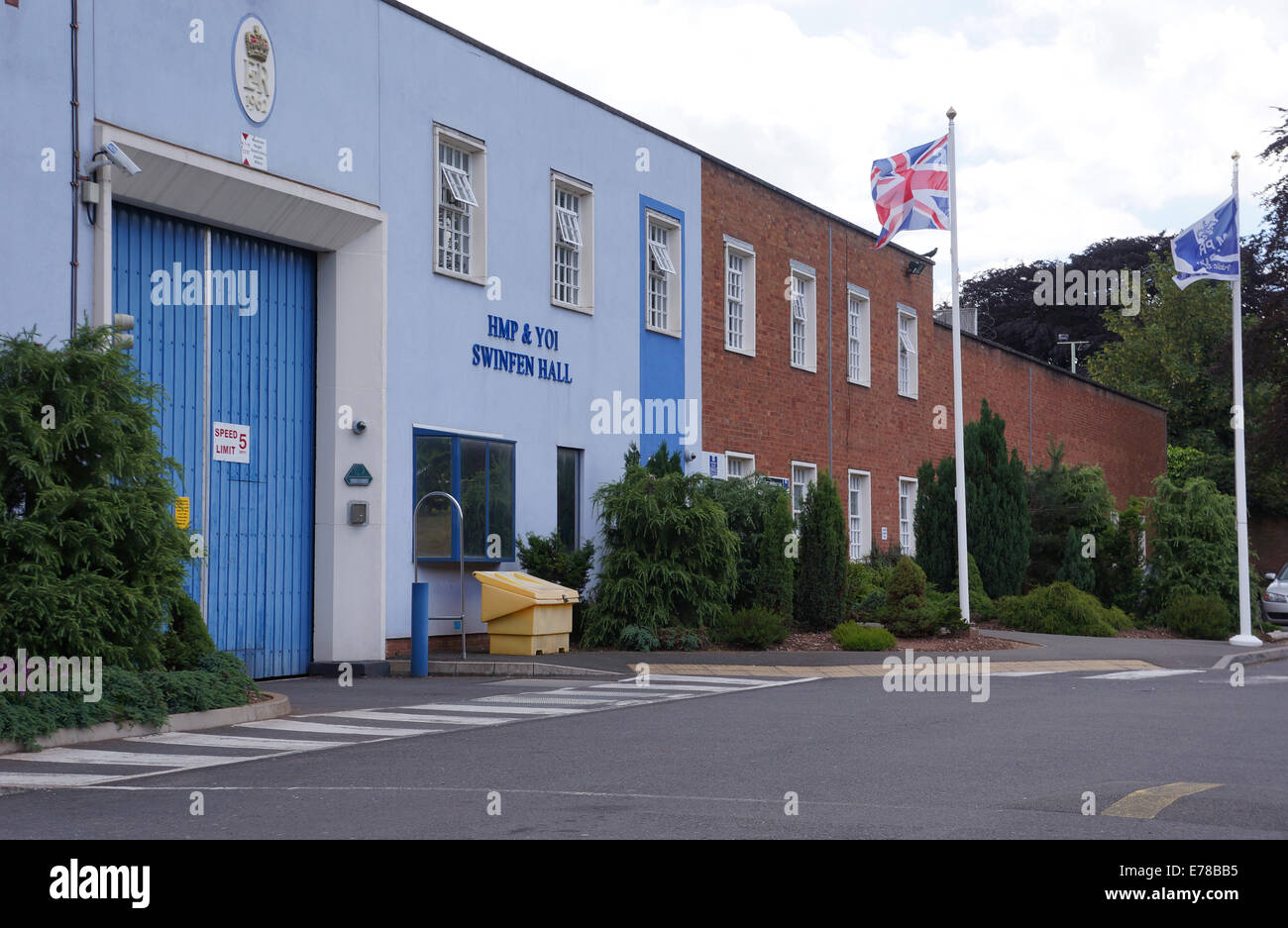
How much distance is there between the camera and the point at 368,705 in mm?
14195

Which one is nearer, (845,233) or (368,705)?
(368,705)

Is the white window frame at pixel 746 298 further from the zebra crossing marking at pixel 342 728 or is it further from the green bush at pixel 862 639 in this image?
the zebra crossing marking at pixel 342 728

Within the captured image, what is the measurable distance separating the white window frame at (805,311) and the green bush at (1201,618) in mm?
8136

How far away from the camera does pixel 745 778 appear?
9.08 m

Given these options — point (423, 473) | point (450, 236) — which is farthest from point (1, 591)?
point (450, 236)

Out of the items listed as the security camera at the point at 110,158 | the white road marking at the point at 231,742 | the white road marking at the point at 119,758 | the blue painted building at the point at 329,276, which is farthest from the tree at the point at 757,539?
the white road marking at the point at 119,758

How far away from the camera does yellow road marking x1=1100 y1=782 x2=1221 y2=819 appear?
25.1 feet

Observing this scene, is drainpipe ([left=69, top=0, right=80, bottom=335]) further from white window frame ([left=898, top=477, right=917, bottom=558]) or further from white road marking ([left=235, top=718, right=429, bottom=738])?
white window frame ([left=898, top=477, right=917, bottom=558])

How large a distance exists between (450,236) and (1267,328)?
21.1 m

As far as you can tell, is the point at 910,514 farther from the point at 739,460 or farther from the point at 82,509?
the point at 82,509

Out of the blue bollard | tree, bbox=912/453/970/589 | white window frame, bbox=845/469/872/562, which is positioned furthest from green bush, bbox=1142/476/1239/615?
the blue bollard

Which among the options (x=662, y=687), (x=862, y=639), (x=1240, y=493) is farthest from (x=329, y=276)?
(x=1240, y=493)

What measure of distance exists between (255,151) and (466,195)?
4046 millimetres

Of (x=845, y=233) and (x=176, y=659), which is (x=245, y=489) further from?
(x=845, y=233)
